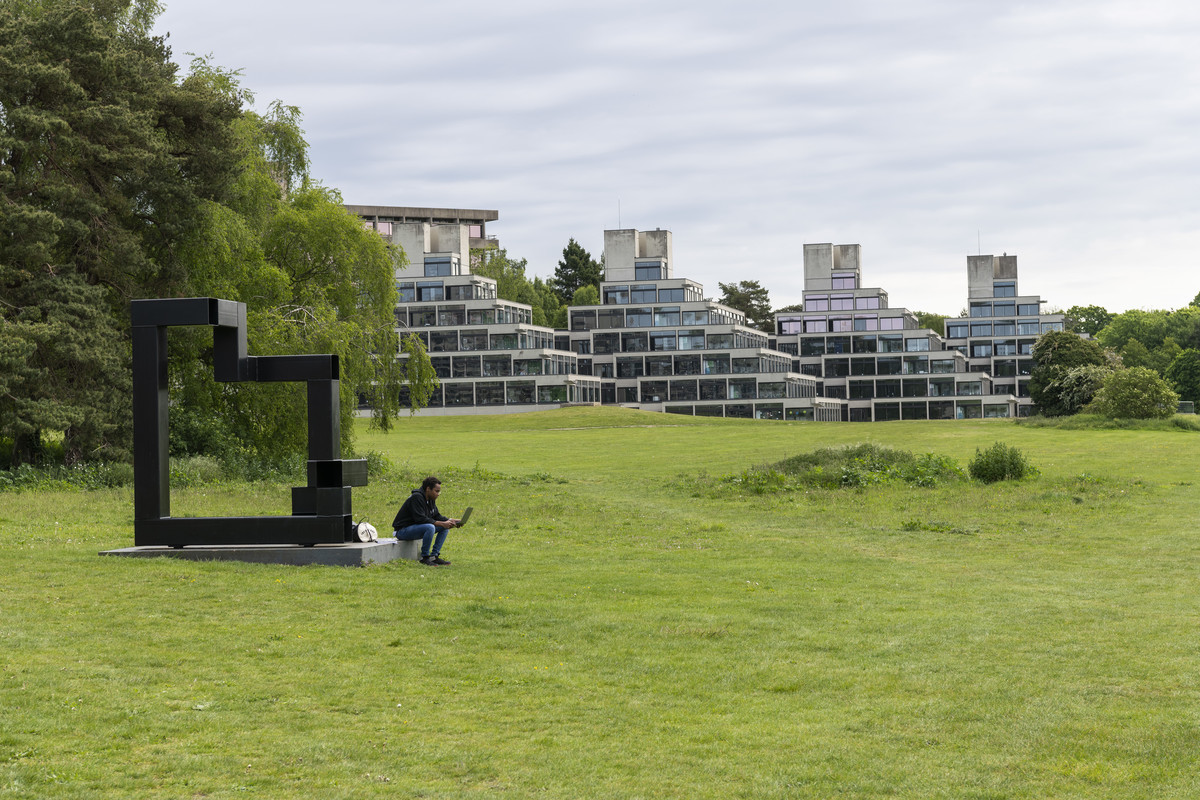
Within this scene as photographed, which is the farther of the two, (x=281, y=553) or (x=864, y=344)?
(x=864, y=344)

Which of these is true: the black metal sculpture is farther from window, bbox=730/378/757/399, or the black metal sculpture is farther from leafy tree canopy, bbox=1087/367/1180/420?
window, bbox=730/378/757/399

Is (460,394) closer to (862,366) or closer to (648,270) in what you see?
(648,270)

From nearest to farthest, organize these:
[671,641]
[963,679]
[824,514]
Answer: [963,679] < [671,641] < [824,514]

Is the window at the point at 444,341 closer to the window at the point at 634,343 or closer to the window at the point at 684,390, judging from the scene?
the window at the point at 634,343

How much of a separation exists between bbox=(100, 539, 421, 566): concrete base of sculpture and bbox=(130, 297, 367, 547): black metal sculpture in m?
0.21

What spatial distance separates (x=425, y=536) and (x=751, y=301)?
130540mm

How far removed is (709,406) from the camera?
114m

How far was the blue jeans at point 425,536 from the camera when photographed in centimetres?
1805

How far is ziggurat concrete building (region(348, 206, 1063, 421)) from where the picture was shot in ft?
369

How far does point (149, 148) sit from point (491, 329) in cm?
7948

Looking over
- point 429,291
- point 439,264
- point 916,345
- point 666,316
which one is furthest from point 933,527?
point 916,345

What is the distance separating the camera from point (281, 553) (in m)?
17.7

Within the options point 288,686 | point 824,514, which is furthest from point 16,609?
point 824,514

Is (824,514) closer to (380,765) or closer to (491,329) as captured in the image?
(380,765)
